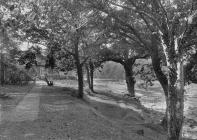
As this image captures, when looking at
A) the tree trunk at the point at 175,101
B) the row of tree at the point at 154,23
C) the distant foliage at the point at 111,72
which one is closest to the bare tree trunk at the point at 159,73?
the row of tree at the point at 154,23

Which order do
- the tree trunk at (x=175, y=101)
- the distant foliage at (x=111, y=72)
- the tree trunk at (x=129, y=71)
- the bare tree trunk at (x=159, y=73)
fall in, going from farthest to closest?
1. the distant foliage at (x=111, y=72)
2. the tree trunk at (x=129, y=71)
3. the bare tree trunk at (x=159, y=73)
4. the tree trunk at (x=175, y=101)

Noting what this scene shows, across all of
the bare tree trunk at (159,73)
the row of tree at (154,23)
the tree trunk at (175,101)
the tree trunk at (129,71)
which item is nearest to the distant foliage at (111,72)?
the tree trunk at (129,71)

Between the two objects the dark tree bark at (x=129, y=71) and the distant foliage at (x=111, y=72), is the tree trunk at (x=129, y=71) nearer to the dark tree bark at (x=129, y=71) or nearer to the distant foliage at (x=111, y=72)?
the dark tree bark at (x=129, y=71)

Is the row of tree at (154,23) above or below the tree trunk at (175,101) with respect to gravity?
above

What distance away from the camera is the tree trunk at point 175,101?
8.98 meters

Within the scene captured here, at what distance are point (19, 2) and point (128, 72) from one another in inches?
726

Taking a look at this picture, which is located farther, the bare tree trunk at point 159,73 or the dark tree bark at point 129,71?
the dark tree bark at point 129,71

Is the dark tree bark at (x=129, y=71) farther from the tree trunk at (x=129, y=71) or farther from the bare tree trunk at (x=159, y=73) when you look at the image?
the bare tree trunk at (x=159, y=73)

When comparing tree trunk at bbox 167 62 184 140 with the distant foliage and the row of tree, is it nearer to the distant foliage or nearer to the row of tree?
the row of tree

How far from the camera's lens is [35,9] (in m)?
11.4

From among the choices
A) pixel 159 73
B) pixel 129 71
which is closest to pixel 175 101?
pixel 159 73

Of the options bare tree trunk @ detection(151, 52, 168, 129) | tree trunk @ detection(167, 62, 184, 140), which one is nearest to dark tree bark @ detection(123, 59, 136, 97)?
bare tree trunk @ detection(151, 52, 168, 129)

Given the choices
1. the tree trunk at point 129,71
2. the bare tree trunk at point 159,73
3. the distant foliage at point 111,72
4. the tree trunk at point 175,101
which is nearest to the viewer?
the tree trunk at point 175,101

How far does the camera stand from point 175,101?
9094 mm
